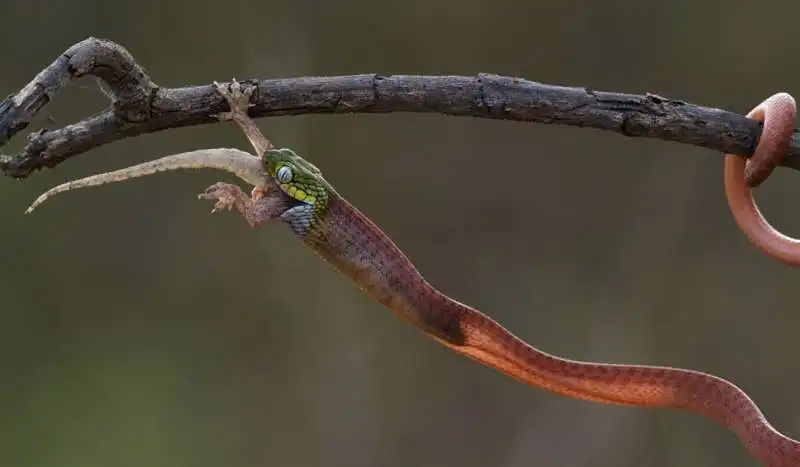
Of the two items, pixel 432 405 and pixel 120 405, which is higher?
pixel 120 405

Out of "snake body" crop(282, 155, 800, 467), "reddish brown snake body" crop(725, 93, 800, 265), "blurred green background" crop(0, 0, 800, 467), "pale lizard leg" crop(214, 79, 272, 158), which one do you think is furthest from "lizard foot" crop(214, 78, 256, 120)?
"blurred green background" crop(0, 0, 800, 467)

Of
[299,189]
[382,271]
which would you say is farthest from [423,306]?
[299,189]

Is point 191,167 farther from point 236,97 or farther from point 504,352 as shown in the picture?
point 504,352

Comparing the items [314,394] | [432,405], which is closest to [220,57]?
[314,394]

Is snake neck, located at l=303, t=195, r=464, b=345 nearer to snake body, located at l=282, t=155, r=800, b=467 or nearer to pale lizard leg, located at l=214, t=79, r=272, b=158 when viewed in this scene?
snake body, located at l=282, t=155, r=800, b=467

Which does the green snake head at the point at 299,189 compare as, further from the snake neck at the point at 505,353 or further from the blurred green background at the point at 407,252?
the blurred green background at the point at 407,252

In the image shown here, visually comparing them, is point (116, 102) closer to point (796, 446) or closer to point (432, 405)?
point (796, 446)
